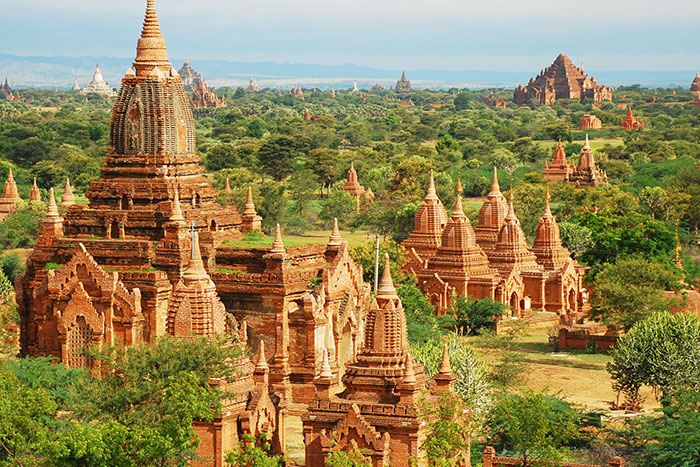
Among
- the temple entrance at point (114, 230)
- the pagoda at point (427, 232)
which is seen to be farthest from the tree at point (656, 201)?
the temple entrance at point (114, 230)

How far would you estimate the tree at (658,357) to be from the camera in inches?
1596

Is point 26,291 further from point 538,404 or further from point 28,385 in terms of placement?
point 538,404

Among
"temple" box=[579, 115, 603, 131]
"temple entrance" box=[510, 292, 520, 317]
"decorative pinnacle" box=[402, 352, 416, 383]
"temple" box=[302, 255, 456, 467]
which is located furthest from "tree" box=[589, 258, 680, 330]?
"temple" box=[579, 115, 603, 131]

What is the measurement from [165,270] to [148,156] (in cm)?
422

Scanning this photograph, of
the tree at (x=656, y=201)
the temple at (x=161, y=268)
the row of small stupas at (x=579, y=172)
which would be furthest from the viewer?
the row of small stupas at (x=579, y=172)

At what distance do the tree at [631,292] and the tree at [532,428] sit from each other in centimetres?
1522

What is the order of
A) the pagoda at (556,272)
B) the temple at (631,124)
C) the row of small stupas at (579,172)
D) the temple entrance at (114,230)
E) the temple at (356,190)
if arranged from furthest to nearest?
the temple at (631,124) < the row of small stupas at (579,172) < the temple at (356,190) < the pagoda at (556,272) < the temple entrance at (114,230)

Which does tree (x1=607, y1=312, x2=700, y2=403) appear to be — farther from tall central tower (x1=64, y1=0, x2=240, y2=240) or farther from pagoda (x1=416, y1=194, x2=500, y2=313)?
pagoda (x1=416, y1=194, x2=500, y2=313)

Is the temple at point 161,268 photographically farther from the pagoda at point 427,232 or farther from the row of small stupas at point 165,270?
the pagoda at point 427,232

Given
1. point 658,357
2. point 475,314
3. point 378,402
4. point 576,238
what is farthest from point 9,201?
point 378,402

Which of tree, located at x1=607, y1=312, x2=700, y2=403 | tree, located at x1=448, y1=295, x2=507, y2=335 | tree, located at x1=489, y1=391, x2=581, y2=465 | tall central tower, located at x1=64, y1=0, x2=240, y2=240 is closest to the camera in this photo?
tree, located at x1=489, y1=391, x2=581, y2=465

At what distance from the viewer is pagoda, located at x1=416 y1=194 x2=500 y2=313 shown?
57.5 m

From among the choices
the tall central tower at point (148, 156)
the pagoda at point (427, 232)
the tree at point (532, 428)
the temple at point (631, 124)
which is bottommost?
the tree at point (532, 428)

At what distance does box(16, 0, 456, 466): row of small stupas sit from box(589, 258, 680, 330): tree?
10.4m
